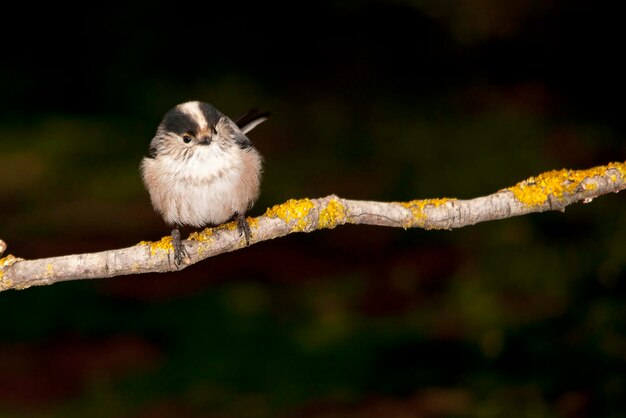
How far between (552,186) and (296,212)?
0.57 meters

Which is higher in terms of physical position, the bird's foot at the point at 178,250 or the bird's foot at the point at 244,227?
the bird's foot at the point at 244,227

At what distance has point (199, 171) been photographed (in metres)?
1.48

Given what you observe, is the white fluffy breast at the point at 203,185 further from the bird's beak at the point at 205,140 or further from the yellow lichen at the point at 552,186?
the yellow lichen at the point at 552,186

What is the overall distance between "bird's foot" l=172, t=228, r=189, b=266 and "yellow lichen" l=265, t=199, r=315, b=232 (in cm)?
21

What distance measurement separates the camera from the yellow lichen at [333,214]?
1.47m

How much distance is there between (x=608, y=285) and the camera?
7.54 ft

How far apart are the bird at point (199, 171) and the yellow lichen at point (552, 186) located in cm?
60

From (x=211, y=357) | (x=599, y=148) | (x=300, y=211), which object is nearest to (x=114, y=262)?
(x=300, y=211)

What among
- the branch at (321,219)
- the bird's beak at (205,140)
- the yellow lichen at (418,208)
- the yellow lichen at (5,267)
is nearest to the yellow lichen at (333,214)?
the branch at (321,219)

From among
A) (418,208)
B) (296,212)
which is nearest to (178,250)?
(296,212)

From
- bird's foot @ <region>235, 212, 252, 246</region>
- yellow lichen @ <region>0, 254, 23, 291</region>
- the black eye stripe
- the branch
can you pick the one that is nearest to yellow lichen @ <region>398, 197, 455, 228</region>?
the branch

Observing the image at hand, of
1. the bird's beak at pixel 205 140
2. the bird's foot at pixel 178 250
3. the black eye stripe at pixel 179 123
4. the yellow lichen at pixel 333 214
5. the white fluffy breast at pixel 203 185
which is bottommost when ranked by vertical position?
the bird's foot at pixel 178 250

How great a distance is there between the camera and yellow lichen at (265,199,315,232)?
58.4 inches

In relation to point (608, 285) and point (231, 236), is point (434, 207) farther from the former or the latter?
point (608, 285)
